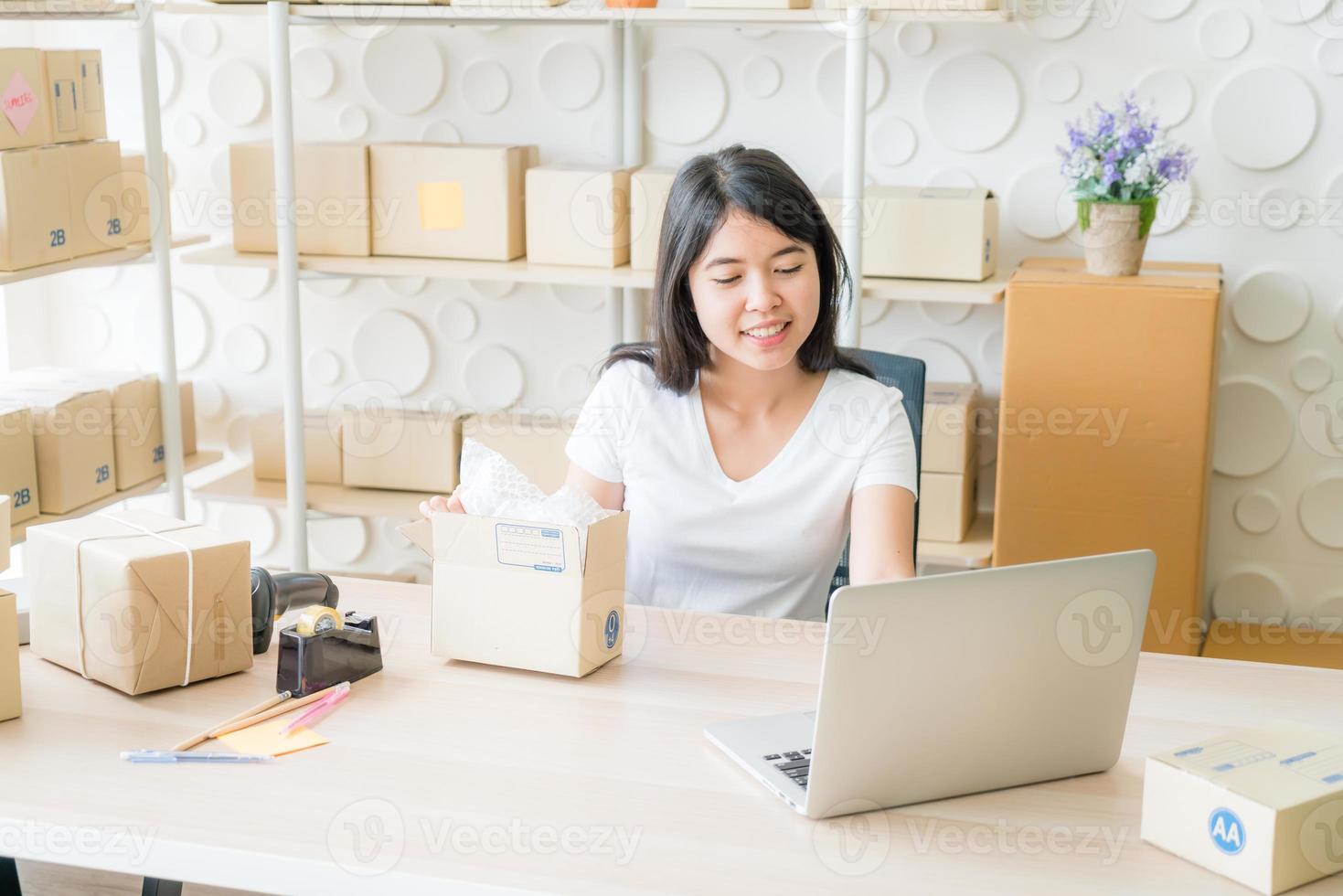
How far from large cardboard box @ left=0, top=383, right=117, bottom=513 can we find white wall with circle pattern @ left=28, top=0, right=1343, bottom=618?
1.94 feet

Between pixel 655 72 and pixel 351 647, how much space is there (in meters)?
1.93

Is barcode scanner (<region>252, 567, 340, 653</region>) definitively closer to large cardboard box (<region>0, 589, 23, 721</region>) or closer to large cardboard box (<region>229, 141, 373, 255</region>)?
large cardboard box (<region>0, 589, 23, 721</region>)

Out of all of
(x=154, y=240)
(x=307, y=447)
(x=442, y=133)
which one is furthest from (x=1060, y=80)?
(x=154, y=240)

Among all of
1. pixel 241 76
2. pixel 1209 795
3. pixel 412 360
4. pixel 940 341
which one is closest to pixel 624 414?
pixel 1209 795

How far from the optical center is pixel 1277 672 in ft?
5.00

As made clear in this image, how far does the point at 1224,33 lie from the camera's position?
2703 millimetres

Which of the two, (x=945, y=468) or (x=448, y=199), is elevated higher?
(x=448, y=199)

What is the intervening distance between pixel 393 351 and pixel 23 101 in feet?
3.26

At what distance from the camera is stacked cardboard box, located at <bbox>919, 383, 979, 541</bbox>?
8.86 feet

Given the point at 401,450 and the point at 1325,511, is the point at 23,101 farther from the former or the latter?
the point at 1325,511

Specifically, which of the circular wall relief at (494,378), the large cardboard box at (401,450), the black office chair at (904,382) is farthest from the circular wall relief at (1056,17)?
the large cardboard box at (401,450)

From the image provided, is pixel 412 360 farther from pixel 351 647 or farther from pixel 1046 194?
pixel 351 647

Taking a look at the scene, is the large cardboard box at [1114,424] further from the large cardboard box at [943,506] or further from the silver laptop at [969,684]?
the silver laptop at [969,684]

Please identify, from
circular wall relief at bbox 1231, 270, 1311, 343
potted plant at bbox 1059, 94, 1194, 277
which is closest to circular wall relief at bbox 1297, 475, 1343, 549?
circular wall relief at bbox 1231, 270, 1311, 343
